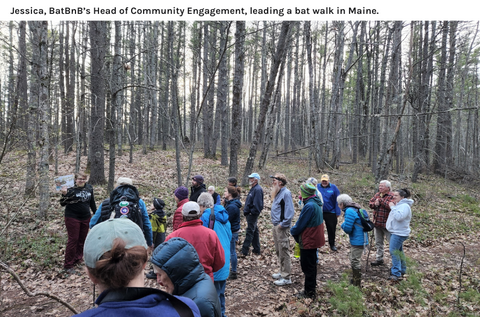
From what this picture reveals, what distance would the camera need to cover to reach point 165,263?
78.4 inches

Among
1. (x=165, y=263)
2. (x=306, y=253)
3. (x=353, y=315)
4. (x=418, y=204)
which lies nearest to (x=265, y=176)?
(x=418, y=204)

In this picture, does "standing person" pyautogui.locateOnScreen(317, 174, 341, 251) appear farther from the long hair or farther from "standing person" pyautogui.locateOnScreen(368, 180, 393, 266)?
the long hair

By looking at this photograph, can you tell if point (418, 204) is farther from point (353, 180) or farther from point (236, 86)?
point (236, 86)

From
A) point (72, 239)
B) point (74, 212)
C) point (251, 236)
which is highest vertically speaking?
point (74, 212)

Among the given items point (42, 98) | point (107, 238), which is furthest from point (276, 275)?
point (42, 98)

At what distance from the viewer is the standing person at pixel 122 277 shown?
3.71ft

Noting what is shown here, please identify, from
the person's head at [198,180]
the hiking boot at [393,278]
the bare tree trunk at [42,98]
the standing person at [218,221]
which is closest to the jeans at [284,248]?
the standing person at [218,221]

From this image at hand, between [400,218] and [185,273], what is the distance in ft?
15.3

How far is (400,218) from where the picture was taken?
513cm

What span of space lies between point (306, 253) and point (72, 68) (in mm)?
20180

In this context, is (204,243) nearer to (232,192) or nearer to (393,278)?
(232,192)

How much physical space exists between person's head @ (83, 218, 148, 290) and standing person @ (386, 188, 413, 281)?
5238 mm

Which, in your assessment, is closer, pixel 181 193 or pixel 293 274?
pixel 181 193

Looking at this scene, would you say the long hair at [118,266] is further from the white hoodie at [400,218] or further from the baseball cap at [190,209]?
the white hoodie at [400,218]
